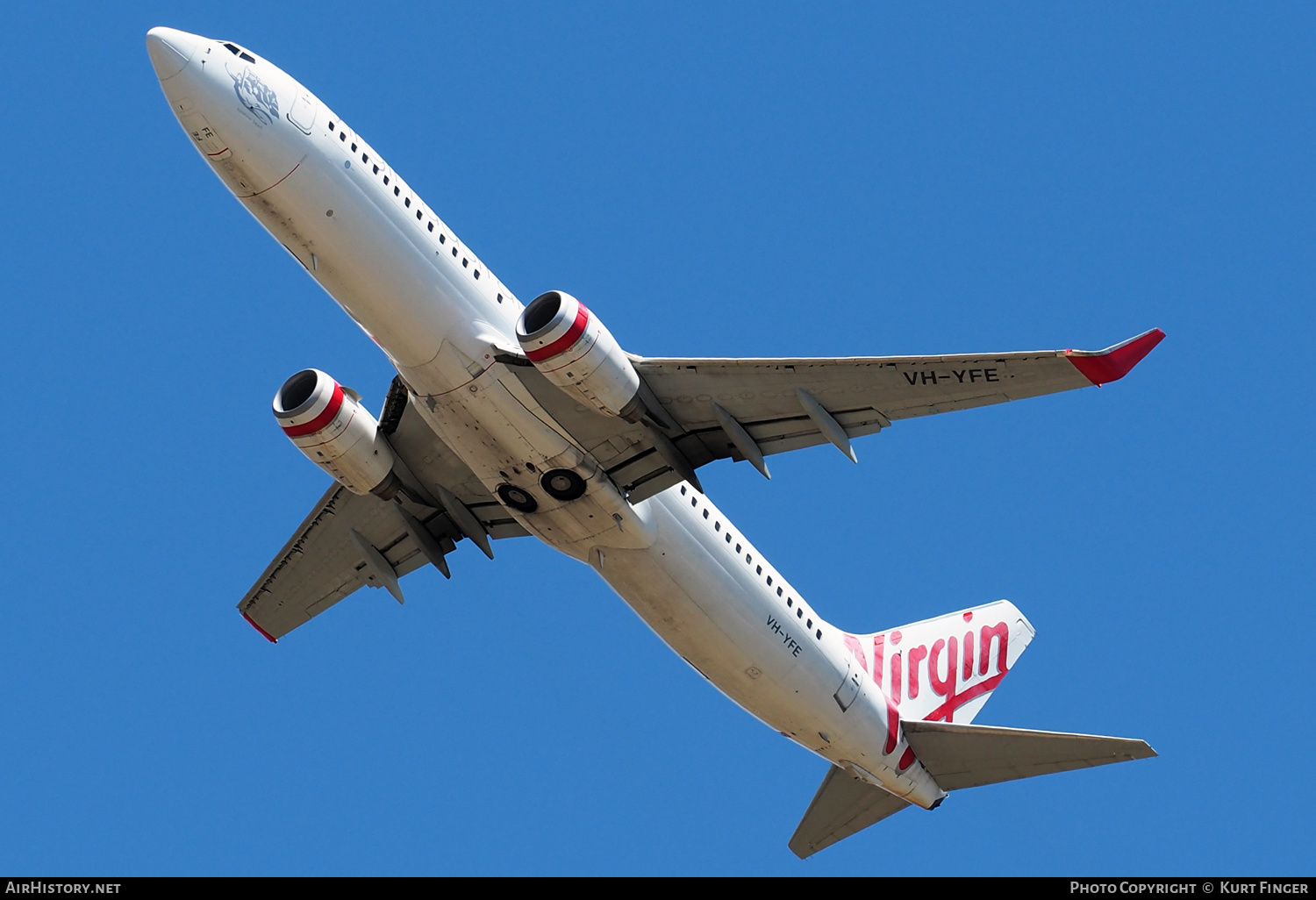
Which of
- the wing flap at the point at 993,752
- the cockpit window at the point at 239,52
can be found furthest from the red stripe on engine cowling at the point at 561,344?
the wing flap at the point at 993,752

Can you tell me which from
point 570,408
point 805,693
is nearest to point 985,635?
point 805,693

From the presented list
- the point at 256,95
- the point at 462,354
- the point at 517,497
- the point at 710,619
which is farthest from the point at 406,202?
the point at 710,619

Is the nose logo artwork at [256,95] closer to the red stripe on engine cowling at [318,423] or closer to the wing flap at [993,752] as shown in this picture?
the red stripe on engine cowling at [318,423]

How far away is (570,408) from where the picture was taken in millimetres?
28062

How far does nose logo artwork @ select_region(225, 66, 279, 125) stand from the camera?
25.8 metres

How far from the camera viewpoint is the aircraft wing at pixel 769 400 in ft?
85.1

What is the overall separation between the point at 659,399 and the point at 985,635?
47.2 ft

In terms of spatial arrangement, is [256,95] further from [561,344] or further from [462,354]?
[561,344]

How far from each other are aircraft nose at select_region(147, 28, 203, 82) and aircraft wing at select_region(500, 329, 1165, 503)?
22.6 ft

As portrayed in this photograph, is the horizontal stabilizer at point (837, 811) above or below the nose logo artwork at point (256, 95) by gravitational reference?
below

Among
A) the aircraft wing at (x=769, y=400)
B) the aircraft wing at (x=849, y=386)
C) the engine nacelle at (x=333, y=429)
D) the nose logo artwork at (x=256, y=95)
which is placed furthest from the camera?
the engine nacelle at (x=333, y=429)

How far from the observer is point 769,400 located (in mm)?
27844

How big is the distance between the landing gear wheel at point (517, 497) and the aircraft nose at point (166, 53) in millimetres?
8818
